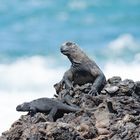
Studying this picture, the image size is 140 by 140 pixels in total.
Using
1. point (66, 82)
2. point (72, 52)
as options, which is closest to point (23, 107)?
point (66, 82)

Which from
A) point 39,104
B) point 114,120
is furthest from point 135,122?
point 39,104

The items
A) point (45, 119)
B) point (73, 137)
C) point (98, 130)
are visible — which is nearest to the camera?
point (73, 137)

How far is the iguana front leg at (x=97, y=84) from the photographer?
80.0ft

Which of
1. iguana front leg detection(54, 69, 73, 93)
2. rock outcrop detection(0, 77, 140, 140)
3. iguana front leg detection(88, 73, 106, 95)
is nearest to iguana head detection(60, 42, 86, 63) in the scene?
iguana front leg detection(54, 69, 73, 93)

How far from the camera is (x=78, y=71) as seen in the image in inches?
1009

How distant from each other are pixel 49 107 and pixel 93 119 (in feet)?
6.79

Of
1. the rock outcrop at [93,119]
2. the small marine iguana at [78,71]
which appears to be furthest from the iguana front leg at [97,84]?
the rock outcrop at [93,119]

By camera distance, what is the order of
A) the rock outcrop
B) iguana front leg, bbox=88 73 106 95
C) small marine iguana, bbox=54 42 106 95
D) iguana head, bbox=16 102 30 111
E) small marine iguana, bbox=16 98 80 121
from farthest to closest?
small marine iguana, bbox=54 42 106 95 → iguana head, bbox=16 102 30 111 → iguana front leg, bbox=88 73 106 95 → small marine iguana, bbox=16 98 80 121 → the rock outcrop

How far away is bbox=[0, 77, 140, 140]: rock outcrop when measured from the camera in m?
20.1

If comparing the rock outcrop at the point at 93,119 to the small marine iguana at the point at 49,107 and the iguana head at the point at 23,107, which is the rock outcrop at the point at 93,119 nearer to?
the small marine iguana at the point at 49,107

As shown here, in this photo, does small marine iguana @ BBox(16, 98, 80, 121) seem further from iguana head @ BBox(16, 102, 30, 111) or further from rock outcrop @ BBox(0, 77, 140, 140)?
rock outcrop @ BBox(0, 77, 140, 140)

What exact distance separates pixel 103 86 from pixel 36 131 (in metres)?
5.52

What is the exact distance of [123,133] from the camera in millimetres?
20219

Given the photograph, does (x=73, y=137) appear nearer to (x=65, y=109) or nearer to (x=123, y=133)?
(x=123, y=133)
